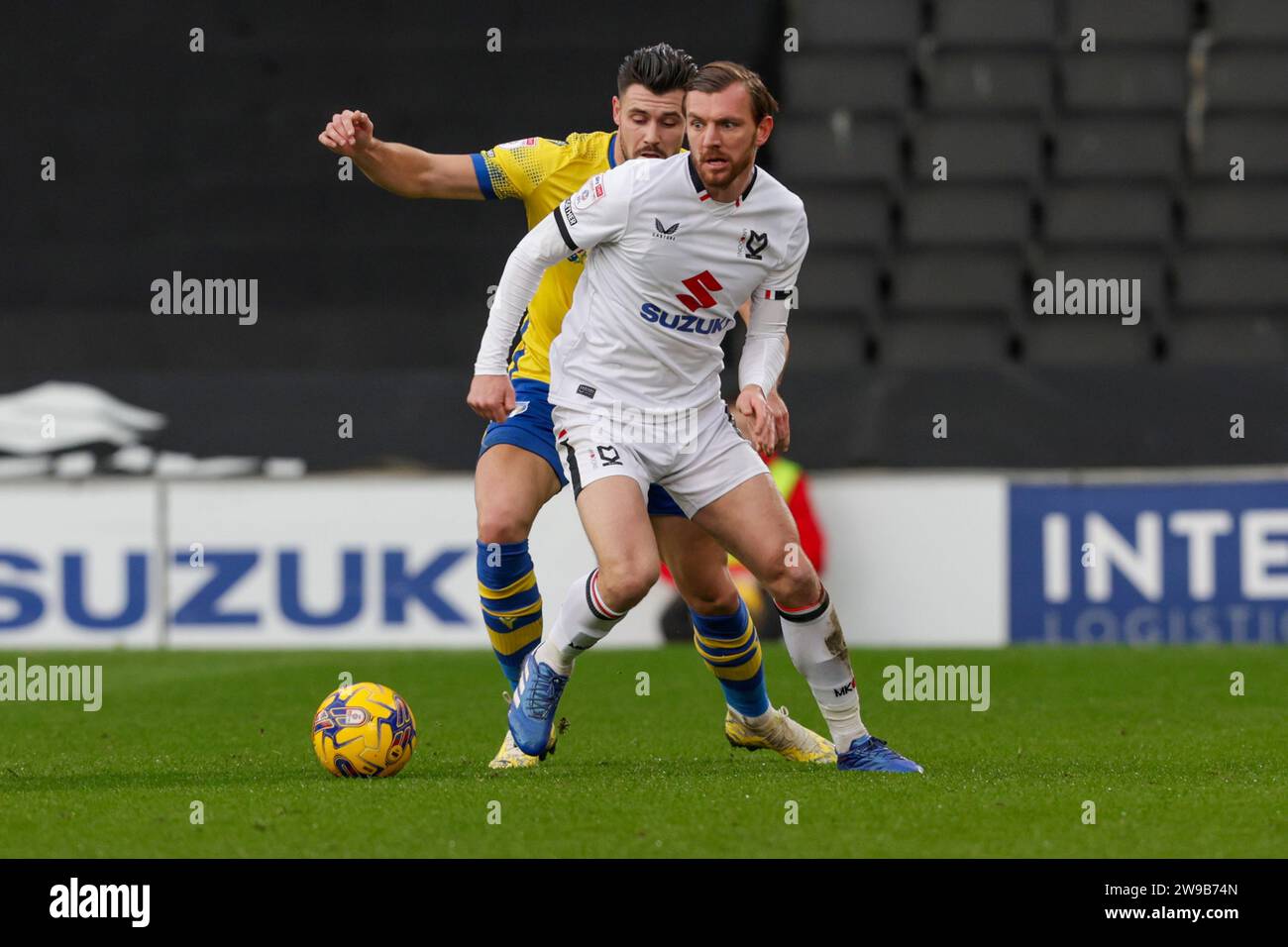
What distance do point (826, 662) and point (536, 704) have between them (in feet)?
2.84

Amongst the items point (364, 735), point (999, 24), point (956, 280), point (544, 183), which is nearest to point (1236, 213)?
point (956, 280)

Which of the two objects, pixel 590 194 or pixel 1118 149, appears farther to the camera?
pixel 1118 149

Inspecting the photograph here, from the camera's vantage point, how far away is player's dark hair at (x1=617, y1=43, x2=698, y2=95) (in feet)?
20.4

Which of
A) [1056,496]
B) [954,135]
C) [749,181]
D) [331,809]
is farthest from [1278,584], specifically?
[331,809]

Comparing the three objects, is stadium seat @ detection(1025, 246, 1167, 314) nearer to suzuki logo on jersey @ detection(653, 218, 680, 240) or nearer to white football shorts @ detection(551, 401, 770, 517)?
white football shorts @ detection(551, 401, 770, 517)

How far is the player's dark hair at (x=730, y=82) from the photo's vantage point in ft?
18.7

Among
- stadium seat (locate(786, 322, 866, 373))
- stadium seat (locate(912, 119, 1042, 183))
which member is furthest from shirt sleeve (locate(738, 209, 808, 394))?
stadium seat (locate(912, 119, 1042, 183))

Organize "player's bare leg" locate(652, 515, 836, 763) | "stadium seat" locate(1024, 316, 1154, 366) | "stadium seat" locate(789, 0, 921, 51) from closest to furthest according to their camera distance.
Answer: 1. "player's bare leg" locate(652, 515, 836, 763)
2. "stadium seat" locate(1024, 316, 1154, 366)
3. "stadium seat" locate(789, 0, 921, 51)

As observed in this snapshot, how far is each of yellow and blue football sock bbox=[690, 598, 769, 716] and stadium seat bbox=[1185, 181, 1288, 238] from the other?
371 inches

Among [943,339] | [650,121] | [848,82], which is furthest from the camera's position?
[848,82]

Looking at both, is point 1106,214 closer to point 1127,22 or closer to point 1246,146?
point 1246,146

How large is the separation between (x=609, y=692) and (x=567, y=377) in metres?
3.24

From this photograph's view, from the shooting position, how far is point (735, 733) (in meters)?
6.59

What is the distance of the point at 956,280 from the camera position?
1454 cm
